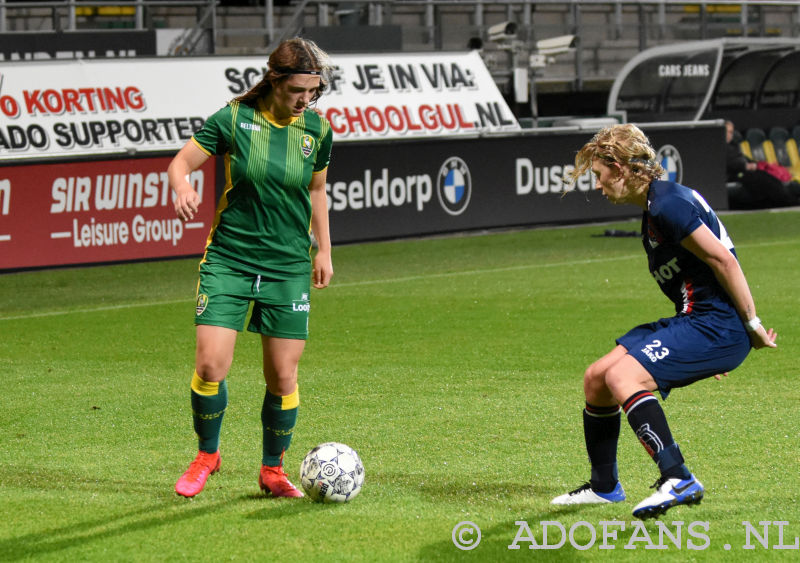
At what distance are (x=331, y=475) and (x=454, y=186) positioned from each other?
45.6ft

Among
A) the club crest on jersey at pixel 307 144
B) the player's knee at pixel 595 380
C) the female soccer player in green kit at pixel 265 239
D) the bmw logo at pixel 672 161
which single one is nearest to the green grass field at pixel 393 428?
the female soccer player in green kit at pixel 265 239

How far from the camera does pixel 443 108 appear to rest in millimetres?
23516

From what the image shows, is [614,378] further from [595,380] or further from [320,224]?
[320,224]

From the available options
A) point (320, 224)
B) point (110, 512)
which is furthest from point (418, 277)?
point (110, 512)

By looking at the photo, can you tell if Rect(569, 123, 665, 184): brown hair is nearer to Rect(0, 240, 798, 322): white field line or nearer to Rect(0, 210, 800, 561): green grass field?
Rect(0, 210, 800, 561): green grass field

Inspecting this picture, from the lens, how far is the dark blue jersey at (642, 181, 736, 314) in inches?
199

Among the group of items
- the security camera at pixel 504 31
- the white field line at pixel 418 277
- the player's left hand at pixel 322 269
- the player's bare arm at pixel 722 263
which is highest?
the security camera at pixel 504 31

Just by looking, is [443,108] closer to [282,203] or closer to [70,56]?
[70,56]

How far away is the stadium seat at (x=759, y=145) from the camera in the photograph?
26250mm

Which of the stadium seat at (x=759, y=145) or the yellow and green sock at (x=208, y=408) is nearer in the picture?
the yellow and green sock at (x=208, y=408)

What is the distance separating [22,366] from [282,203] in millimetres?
4951

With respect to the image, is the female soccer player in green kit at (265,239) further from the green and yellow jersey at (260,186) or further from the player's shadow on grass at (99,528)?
the player's shadow on grass at (99,528)

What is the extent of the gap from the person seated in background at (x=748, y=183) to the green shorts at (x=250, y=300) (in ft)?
60.7

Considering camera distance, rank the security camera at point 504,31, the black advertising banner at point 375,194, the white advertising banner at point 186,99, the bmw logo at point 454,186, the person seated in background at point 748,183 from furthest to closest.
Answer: the security camera at point 504,31, the person seated in background at point 748,183, the white advertising banner at point 186,99, the bmw logo at point 454,186, the black advertising banner at point 375,194
